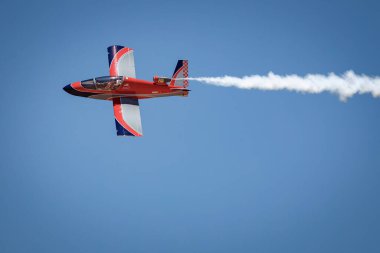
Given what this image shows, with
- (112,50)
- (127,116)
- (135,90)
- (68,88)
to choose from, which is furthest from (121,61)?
(127,116)

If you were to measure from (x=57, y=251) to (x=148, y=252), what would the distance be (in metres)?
28.6

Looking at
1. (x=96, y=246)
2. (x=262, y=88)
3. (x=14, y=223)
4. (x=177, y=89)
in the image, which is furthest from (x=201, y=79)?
(x=96, y=246)

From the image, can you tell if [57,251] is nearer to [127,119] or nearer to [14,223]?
[14,223]

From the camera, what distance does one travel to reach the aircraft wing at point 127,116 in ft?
114

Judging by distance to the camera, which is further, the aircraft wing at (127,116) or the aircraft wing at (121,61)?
the aircraft wing at (121,61)

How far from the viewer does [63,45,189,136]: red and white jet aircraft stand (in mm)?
35344

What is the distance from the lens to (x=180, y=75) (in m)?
36.9

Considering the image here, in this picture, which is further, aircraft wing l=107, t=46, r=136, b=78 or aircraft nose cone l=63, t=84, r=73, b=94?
aircraft wing l=107, t=46, r=136, b=78

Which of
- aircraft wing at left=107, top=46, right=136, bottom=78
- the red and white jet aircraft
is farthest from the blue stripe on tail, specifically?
the red and white jet aircraft

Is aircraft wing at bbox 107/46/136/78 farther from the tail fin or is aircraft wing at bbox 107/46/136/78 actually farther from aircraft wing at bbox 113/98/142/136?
the tail fin

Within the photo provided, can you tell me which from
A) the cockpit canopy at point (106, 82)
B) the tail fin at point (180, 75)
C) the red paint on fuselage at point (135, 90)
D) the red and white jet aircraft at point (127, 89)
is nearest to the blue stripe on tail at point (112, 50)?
the red and white jet aircraft at point (127, 89)

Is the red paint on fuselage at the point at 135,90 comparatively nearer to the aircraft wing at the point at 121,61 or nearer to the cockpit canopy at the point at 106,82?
the cockpit canopy at the point at 106,82

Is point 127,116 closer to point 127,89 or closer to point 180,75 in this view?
point 127,89

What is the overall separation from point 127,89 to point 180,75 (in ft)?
13.8
